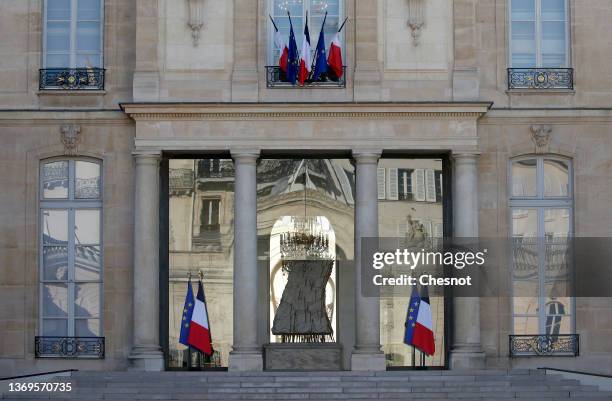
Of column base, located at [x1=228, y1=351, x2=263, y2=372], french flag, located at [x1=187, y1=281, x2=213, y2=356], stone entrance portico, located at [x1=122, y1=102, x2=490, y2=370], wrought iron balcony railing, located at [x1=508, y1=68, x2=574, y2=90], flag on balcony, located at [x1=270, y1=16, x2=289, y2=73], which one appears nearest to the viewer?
column base, located at [x1=228, y1=351, x2=263, y2=372]

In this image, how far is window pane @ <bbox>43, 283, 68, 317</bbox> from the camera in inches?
1126

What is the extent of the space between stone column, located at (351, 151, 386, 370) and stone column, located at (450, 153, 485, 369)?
1.34m

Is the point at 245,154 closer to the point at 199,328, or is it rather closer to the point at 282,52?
the point at 282,52

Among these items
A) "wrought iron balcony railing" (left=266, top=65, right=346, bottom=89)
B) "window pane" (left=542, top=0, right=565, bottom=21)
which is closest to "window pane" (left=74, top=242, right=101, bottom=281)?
"wrought iron balcony railing" (left=266, top=65, right=346, bottom=89)

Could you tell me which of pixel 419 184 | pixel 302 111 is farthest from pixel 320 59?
pixel 419 184

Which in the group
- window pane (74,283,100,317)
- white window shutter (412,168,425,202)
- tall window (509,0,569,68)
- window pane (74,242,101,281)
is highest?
tall window (509,0,569,68)

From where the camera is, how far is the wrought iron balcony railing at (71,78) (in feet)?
94.4

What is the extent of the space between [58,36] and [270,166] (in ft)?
14.5

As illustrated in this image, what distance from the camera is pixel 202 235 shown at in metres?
29.1

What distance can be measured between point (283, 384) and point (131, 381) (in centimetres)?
249

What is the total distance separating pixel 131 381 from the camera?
26.6 meters

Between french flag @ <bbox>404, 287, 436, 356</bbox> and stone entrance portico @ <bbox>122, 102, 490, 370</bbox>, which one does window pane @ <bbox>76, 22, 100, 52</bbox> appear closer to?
stone entrance portico @ <bbox>122, 102, 490, 370</bbox>

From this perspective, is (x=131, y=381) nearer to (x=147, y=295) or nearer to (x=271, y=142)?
(x=147, y=295)

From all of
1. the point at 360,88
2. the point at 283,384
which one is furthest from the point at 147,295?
the point at 360,88
